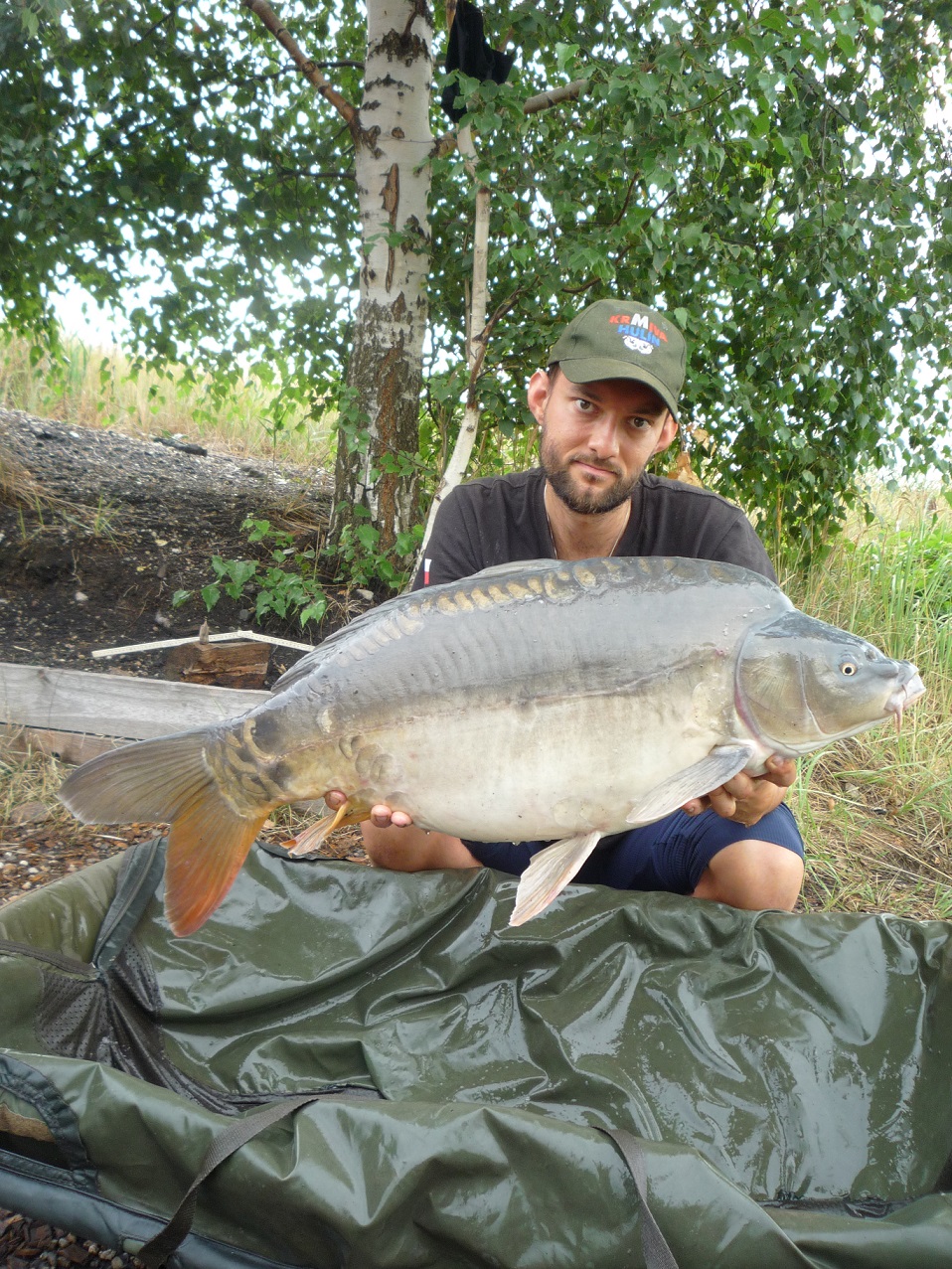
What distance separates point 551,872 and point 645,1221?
0.42m

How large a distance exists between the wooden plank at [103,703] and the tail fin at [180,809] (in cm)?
115

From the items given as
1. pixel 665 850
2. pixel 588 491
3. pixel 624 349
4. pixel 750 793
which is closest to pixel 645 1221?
pixel 750 793

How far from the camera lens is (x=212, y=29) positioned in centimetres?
380

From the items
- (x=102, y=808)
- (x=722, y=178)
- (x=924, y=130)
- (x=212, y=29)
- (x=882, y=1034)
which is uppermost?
(x=212, y=29)

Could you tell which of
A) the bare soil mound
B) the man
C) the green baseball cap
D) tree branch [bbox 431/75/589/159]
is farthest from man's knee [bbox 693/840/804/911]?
tree branch [bbox 431/75/589/159]

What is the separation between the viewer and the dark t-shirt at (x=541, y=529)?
1.98m

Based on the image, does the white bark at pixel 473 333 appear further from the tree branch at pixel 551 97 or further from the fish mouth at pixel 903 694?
the fish mouth at pixel 903 694

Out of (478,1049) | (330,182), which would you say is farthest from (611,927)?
(330,182)

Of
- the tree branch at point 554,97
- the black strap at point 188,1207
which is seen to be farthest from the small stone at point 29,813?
the tree branch at point 554,97

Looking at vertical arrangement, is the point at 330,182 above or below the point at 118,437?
above

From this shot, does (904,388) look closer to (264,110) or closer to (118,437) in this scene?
(264,110)

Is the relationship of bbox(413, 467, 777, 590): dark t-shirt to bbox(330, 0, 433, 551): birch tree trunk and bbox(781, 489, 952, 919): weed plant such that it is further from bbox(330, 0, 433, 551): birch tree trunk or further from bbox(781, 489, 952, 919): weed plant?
bbox(330, 0, 433, 551): birch tree trunk

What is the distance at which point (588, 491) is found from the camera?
73.7 inches

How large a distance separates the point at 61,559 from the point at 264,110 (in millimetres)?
1893
